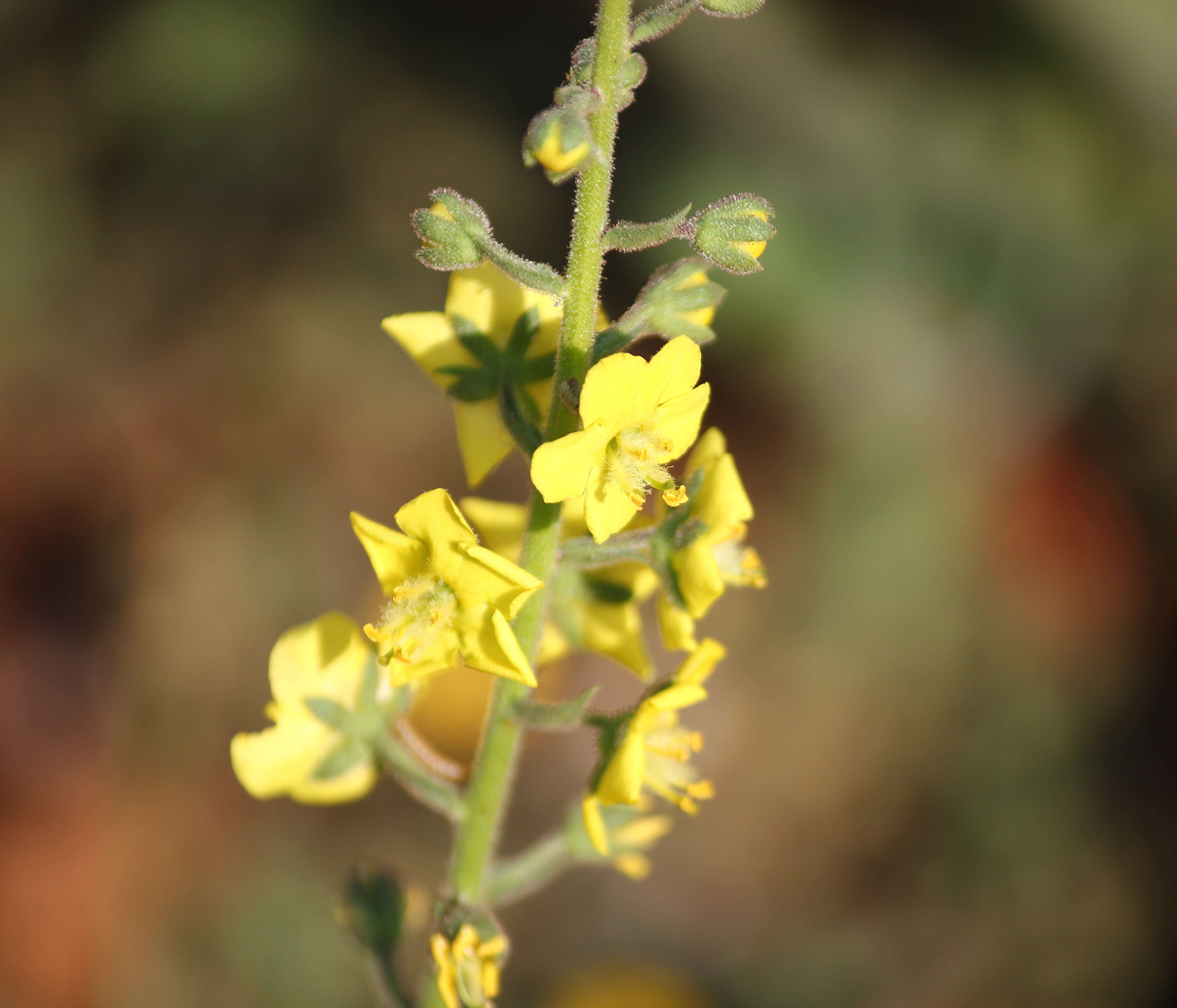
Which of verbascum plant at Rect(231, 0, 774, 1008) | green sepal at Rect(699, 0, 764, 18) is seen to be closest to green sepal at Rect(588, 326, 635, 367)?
verbascum plant at Rect(231, 0, 774, 1008)

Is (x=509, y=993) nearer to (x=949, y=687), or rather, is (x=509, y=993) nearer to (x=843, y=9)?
(x=949, y=687)

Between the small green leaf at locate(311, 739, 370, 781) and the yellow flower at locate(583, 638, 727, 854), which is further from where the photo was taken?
the small green leaf at locate(311, 739, 370, 781)

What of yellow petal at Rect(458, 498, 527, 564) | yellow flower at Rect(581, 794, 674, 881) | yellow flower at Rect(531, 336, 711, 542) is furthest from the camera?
yellow flower at Rect(581, 794, 674, 881)

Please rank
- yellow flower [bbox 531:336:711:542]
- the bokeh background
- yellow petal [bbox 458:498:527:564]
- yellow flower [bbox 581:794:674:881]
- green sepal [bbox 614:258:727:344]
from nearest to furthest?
yellow flower [bbox 531:336:711:542] → green sepal [bbox 614:258:727:344] → yellow petal [bbox 458:498:527:564] → yellow flower [bbox 581:794:674:881] → the bokeh background

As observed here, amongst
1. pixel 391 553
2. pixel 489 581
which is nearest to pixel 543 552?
pixel 489 581

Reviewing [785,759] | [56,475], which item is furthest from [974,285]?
[56,475]

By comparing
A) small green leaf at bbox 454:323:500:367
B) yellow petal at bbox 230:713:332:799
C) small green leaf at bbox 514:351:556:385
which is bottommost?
yellow petal at bbox 230:713:332:799

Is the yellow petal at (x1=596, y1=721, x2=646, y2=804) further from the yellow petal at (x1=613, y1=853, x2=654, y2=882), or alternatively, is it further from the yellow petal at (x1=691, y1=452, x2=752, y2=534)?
the yellow petal at (x1=613, y1=853, x2=654, y2=882)
